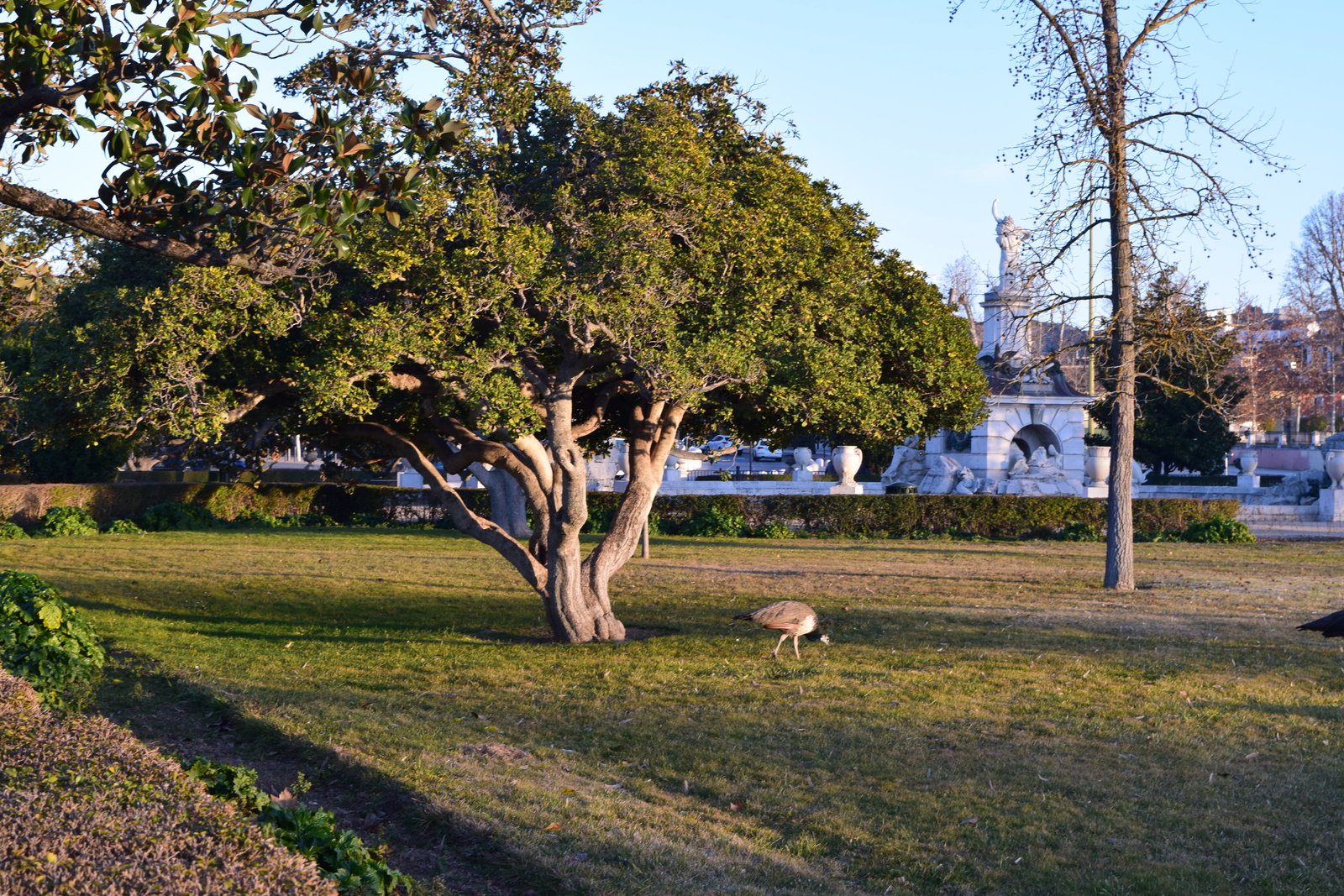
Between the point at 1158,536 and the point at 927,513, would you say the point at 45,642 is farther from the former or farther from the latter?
the point at 1158,536

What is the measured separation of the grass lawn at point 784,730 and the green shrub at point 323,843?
507 millimetres

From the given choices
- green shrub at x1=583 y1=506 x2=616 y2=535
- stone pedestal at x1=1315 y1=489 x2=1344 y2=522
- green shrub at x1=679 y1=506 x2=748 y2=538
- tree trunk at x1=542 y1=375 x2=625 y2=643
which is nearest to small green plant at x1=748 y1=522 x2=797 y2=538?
green shrub at x1=679 y1=506 x2=748 y2=538

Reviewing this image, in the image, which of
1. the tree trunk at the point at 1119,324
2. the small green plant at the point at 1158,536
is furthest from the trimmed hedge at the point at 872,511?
the tree trunk at the point at 1119,324

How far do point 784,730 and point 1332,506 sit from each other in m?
30.4

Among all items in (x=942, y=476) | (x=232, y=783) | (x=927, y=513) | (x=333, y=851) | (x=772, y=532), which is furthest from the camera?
(x=942, y=476)

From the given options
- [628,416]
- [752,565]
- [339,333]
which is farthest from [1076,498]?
[339,333]

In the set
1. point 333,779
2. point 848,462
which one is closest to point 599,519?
point 848,462

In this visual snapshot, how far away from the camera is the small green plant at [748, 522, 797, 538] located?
27.7 m

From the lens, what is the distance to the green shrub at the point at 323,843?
4781 mm

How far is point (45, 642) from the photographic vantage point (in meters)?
9.41

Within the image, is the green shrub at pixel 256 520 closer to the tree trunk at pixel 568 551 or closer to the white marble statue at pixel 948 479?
the white marble statue at pixel 948 479

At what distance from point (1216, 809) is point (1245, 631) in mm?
7377

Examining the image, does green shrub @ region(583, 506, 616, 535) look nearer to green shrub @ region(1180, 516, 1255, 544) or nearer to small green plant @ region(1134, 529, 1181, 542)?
small green plant @ region(1134, 529, 1181, 542)

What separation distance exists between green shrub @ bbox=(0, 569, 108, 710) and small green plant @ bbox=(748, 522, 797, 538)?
19.2 metres
